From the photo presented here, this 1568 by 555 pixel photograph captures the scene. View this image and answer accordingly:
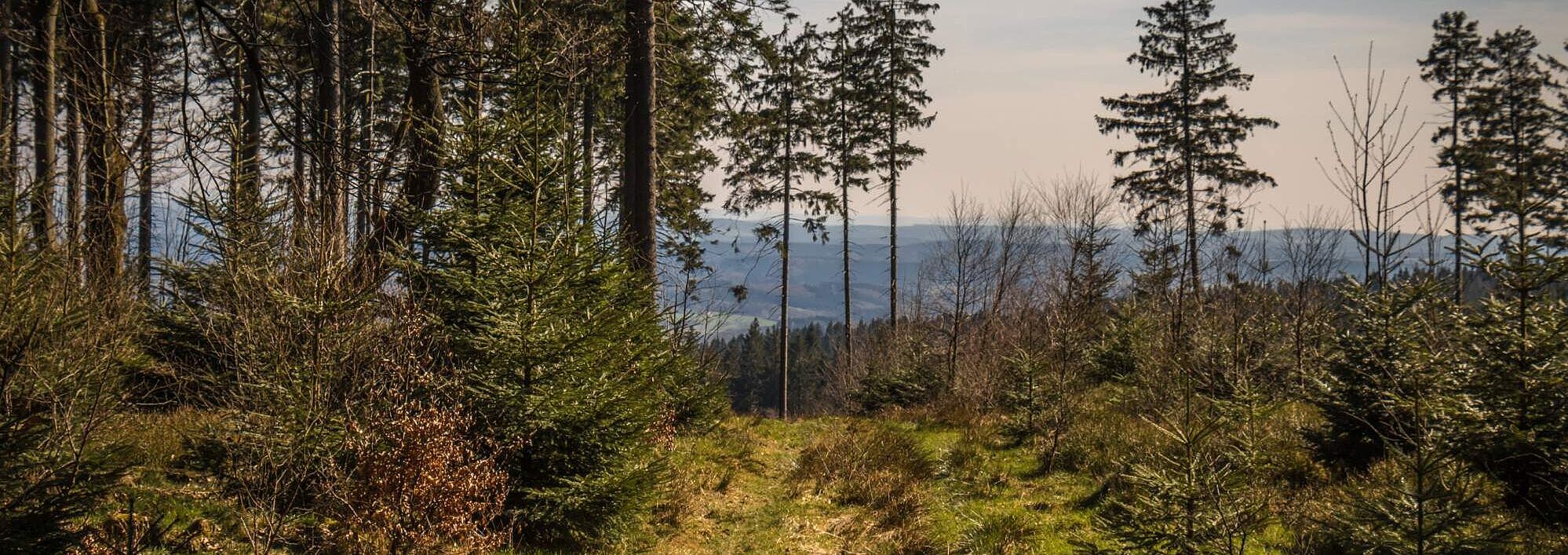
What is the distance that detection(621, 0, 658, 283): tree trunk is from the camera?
11.6 meters

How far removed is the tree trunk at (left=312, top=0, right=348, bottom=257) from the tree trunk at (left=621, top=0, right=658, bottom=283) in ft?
14.0

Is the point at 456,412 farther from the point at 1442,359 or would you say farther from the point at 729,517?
the point at 1442,359

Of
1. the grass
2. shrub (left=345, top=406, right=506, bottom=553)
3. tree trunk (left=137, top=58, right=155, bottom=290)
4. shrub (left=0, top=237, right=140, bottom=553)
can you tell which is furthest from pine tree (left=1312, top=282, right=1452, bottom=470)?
shrub (left=0, top=237, right=140, bottom=553)

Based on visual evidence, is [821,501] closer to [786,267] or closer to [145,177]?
[145,177]

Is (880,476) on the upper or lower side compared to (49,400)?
lower

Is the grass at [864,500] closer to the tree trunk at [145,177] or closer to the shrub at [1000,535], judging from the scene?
the shrub at [1000,535]

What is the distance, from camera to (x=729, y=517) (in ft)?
30.8

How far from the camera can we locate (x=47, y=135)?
44.8 feet

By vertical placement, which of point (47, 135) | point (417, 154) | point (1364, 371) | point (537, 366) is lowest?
point (1364, 371)

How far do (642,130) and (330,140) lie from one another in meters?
8.32

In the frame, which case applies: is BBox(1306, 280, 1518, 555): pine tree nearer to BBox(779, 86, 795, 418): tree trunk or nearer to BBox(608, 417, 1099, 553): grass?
BBox(608, 417, 1099, 553): grass

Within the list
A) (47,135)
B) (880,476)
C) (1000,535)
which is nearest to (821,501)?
(880,476)

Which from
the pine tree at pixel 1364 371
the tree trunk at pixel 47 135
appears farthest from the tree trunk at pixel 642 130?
the pine tree at pixel 1364 371

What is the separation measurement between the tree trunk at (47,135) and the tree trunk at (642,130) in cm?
659
